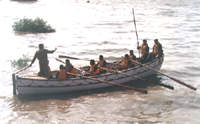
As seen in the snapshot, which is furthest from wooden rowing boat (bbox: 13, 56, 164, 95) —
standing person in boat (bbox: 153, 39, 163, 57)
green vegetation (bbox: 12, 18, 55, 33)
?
green vegetation (bbox: 12, 18, 55, 33)

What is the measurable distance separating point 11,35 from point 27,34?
1.33m

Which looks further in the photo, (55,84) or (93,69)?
(93,69)

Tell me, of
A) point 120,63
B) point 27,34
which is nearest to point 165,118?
point 120,63

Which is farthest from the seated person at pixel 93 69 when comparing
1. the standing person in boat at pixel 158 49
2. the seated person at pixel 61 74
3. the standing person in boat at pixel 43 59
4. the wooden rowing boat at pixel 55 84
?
the standing person in boat at pixel 158 49

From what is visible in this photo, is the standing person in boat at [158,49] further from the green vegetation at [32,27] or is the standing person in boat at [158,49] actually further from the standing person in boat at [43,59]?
the green vegetation at [32,27]

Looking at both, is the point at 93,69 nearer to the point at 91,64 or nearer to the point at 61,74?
the point at 91,64

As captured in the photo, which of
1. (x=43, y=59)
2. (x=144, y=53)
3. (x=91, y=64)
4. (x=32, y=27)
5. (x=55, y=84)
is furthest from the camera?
(x=32, y=27)

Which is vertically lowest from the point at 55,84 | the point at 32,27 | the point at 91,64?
the point at 55,84

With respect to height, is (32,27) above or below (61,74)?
above

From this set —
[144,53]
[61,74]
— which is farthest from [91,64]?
[144,53]

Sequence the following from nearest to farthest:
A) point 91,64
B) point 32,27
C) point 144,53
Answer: point 91,64 → point 144,53 → point 32,27

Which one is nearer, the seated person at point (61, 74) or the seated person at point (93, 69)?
the seated person at point (61, 74)

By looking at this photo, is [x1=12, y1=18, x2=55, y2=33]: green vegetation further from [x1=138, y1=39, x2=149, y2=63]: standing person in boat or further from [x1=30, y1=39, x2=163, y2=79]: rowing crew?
[x1=138, y1=39, x2=149, y2=63]: standing person in boat

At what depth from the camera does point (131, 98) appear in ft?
43.5
